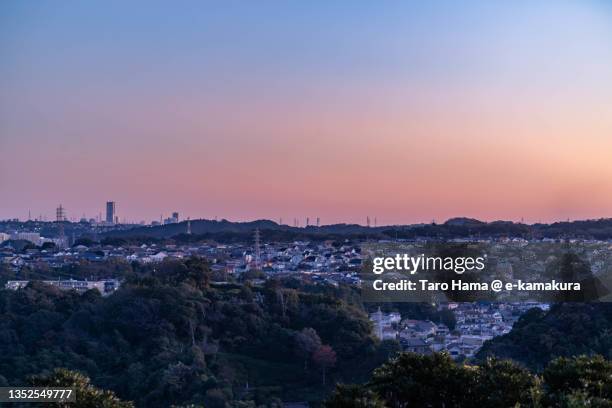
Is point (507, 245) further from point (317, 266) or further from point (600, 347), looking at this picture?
point (600, 347)

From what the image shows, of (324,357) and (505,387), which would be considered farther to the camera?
(324,357)

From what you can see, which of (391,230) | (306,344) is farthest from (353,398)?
(391,230)

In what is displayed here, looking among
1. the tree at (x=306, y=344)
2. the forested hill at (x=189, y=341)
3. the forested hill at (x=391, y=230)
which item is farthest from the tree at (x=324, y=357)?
the forested hill at (x=391, y=230)

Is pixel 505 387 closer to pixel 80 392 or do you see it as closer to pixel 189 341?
pixel 80 392

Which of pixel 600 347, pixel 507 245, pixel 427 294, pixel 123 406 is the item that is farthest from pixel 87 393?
pixel 507 245

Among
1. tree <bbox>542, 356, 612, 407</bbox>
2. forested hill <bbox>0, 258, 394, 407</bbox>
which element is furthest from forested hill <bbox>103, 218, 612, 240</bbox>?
tree <bbox>542, 356, 612, 407</bbox>

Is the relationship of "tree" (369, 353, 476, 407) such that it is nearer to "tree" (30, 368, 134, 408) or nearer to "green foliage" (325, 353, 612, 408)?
"green foliage" (325, 353, 612, 408)
